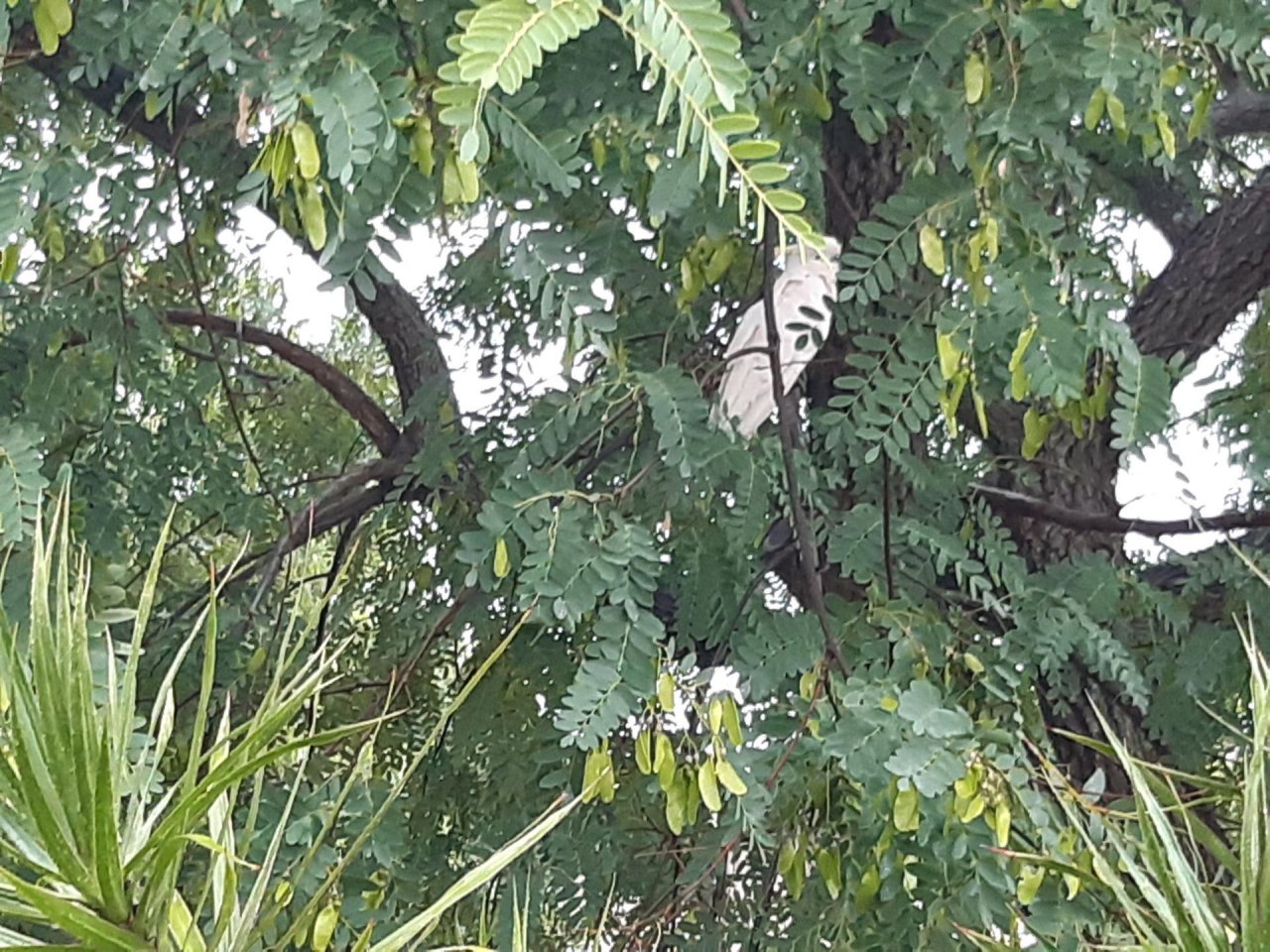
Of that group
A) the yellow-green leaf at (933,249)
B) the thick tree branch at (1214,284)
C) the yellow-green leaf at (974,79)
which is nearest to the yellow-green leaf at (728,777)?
the yellow-green leaf at (933,249)

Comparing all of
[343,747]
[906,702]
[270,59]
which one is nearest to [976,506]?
[906,702]

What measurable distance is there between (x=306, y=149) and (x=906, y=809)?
20.5 inches

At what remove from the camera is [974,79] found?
32.3 inches

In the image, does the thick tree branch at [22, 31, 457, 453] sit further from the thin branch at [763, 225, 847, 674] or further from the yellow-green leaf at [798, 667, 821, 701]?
the yellow-green leaf at [798, 667, 821, 701]

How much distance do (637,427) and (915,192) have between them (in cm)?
27

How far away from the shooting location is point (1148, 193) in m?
1.70

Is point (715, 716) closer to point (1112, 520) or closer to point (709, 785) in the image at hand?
point (709, 785)

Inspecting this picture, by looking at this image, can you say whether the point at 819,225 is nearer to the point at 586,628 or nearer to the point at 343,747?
the point at 586,628

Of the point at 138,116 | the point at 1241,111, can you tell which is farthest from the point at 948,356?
the point at 1241,111

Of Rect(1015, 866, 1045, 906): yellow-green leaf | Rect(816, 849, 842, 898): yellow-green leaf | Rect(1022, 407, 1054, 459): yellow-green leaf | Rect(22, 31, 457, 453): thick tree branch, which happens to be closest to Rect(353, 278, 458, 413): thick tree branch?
Rect(22, 31, 457, 453): thick tree branch

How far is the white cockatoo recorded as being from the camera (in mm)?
988

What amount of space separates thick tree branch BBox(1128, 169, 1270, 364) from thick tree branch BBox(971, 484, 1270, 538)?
35cm

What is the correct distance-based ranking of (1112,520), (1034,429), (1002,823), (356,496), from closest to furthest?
1. (1002,823)
2. (1034,429)
3. (1112,520)
4. (356,496)

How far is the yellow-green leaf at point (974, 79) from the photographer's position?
0.82 meters
